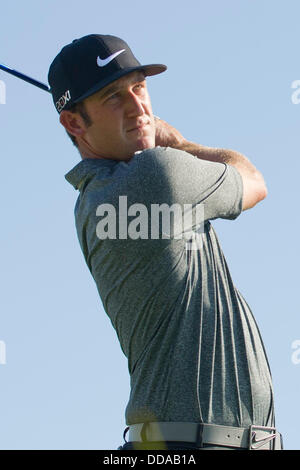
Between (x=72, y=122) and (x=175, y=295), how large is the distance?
4.43 feet

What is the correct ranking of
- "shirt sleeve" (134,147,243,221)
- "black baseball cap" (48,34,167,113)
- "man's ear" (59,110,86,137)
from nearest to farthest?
"shirt sleeve" (134,147,243,221)
"black baseball cap" (48,34,167,113)
"man's ear" (59,110,86,137)

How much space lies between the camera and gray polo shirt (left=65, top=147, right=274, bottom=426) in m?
4.50

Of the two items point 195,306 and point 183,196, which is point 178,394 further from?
point 183,196

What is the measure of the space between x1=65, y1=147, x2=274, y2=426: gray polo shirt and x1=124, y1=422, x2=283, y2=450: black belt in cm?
4

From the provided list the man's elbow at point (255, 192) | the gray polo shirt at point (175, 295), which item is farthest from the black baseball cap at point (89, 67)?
the man's elbow at point (255, 192)

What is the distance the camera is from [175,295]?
15.4 feet

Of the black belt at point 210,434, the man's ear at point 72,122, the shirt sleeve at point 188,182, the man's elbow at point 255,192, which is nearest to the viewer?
the black belt at point 210,434

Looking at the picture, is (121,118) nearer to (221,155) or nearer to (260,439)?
(221,155)

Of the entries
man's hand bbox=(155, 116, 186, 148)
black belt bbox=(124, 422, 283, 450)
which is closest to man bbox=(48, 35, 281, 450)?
black belt bbox=(124, 422, 283, 450)

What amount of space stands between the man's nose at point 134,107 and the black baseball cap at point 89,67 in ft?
0.46

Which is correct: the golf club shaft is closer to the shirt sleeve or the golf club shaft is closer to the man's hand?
the man's hand

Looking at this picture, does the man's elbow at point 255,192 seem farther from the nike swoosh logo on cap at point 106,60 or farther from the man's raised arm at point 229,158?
the nike swoosh logo on cap at point 106,60

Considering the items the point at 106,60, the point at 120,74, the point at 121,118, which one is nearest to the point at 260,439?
the point at 121,118

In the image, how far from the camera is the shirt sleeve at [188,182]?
4797 millimetres
